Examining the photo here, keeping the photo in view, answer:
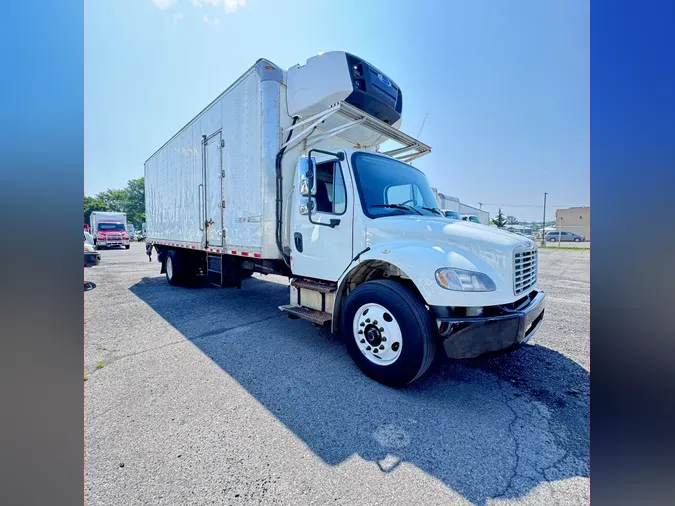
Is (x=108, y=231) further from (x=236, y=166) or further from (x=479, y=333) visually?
(x=479, y=333)

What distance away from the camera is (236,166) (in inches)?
203

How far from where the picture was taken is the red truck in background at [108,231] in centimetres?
2428

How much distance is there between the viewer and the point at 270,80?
14.4 ft

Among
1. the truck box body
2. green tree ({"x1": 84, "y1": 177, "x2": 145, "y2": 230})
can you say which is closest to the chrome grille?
the truck box body

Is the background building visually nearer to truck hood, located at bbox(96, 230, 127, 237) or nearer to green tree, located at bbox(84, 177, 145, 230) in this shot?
truck hood, located at bbox(96, 230, 127, 237)

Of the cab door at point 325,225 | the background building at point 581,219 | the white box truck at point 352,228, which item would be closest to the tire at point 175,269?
the white box truck at point 352,228

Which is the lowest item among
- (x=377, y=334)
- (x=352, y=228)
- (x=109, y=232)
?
(x=377, y=334)

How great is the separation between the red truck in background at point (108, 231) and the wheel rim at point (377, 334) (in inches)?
1142

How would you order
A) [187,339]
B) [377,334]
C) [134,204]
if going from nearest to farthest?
[377,334]
[187,339]
[134,204]

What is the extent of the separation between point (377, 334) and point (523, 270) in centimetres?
163

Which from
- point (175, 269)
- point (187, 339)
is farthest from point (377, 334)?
point (175, 269)

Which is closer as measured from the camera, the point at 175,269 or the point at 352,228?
the point at 352,228
